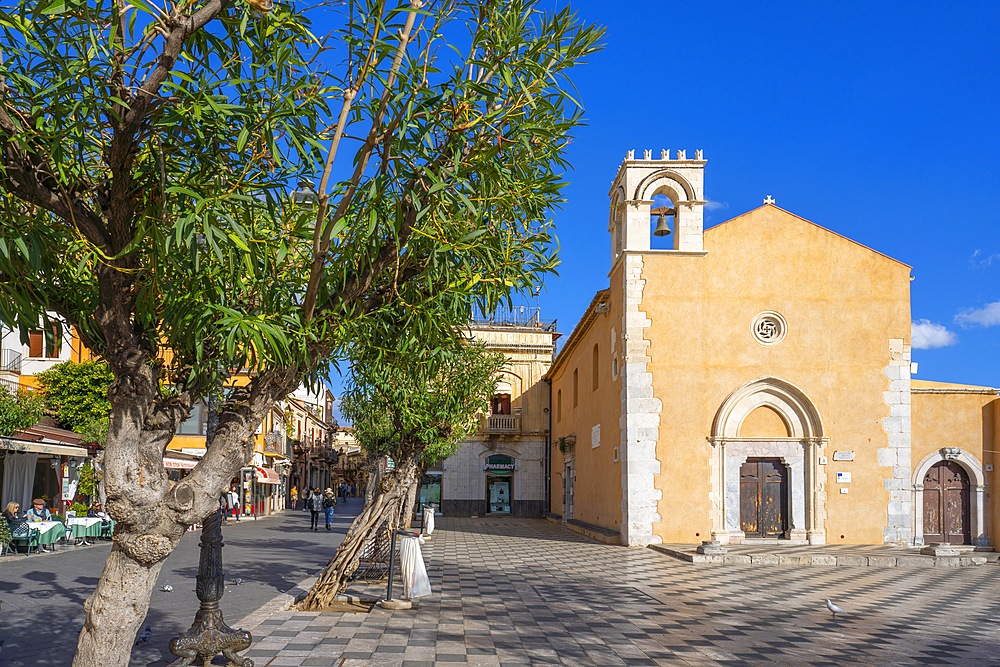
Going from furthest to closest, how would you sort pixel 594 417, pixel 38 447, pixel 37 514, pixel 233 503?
pixel 233 503 → pixel 594 417 → pixel 37 514 → pixel 38 447

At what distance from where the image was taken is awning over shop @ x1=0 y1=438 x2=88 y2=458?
1861 centimetres

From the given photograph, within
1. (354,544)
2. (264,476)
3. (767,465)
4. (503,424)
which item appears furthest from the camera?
(503,424)

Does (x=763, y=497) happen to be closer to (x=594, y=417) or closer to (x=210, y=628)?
(x=594, y=417)

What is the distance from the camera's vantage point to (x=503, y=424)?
43.2 metres

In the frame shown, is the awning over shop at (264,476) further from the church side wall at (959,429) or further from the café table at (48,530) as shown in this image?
the church side wall at (959,429)

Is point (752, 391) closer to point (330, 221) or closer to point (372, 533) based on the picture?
point (372, 533)

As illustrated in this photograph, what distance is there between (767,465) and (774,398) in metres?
1.83

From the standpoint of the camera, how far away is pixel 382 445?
82.1ft

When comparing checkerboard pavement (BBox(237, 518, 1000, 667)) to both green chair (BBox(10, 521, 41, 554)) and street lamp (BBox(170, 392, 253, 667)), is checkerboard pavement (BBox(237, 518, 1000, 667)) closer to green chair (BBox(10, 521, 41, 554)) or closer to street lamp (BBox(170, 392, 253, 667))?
street lamp (BBox(170, 392, 253, 667))

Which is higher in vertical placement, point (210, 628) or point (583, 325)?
point (583, 325)

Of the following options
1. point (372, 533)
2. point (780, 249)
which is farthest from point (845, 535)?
point (372, 533)

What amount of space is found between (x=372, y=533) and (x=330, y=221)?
7993 millimetres

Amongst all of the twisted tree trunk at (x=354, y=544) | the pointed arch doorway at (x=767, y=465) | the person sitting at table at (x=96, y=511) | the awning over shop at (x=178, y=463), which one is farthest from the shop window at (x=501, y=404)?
the twisted tree trunk at (x=354, y=544)

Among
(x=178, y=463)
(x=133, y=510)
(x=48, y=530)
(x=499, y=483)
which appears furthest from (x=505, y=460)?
(x=133, y=510)
